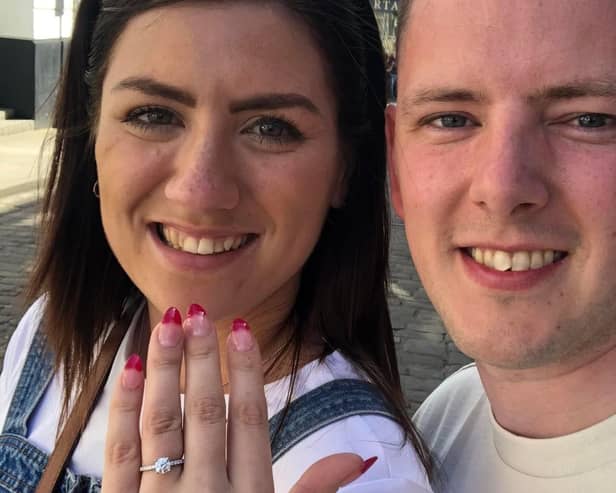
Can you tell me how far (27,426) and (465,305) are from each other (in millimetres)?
1169

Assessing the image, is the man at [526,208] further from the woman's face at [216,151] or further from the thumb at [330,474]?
the thumb at [330,474]

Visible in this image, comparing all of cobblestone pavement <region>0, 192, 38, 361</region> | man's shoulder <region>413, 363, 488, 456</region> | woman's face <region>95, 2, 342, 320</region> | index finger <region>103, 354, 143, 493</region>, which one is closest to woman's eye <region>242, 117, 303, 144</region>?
woman's face <region>95, 2, 342, 320</region>

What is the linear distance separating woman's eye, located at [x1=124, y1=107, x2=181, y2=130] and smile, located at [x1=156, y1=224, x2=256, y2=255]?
0.80 feet

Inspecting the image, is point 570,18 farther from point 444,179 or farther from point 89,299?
point 89,299

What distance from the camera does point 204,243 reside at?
178 centimetres

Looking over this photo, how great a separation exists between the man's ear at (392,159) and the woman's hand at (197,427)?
648 mm

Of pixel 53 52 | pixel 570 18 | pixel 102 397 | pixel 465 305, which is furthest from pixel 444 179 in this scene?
pixel 53 52

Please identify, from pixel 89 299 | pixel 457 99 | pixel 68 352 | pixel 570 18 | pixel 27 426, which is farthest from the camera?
pixel 89 299

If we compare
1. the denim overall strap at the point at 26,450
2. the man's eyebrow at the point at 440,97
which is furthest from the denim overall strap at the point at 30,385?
the man's eyebrow at the point at 440,97

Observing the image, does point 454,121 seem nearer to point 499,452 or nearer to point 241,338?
point 241,338

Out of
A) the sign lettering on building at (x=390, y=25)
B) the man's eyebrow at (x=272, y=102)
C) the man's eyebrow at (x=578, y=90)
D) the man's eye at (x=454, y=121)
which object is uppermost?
the sign lettering on building at (x=390, y=25)

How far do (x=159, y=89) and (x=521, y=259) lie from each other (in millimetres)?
868

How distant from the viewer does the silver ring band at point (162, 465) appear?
1275 mm

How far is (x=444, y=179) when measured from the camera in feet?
5.16
